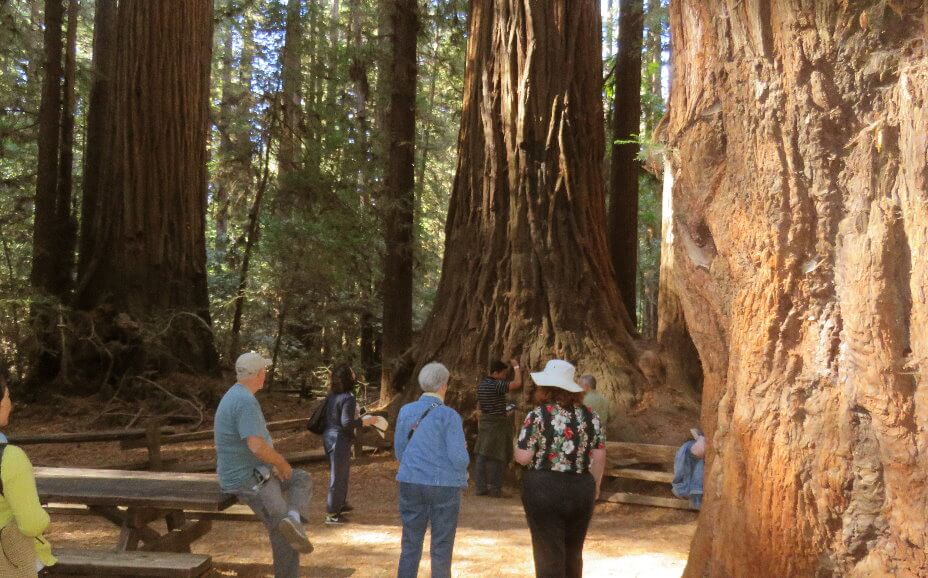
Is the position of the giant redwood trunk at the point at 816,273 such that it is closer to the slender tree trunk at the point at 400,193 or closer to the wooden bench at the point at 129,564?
the wooden bench at the point at 129,564

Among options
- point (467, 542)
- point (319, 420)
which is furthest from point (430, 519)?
point (319, 420)

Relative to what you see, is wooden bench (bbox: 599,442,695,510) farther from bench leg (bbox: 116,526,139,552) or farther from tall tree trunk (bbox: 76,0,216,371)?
tall tree trunk (bbox: 76,0,216,371)

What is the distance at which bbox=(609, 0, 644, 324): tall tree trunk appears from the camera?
1608 centimetres

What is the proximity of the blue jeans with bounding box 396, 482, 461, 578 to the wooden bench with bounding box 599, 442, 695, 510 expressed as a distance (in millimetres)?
4371

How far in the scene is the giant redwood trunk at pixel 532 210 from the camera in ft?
37.6

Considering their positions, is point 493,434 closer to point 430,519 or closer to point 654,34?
point 430,519

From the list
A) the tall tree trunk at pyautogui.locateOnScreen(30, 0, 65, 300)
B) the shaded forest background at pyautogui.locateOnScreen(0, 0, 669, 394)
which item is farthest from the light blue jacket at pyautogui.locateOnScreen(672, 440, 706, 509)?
the tall tree trunk at pyautogui.locateOnScreen(30, 0, 65, 300)

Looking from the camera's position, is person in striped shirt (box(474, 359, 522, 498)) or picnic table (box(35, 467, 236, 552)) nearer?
picnic table (box(35, 467, 236, 552))

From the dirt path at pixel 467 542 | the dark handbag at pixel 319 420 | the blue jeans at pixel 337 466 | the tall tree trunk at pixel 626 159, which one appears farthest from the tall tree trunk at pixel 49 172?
the tall tree trunk at pixel 626 159

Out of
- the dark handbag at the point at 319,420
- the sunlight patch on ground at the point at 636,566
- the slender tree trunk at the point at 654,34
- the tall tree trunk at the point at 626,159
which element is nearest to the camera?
the sunlight patch on ground at the point at 636,566

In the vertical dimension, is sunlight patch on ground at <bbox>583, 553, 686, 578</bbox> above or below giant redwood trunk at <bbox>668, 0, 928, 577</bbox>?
below

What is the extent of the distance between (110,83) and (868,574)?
49.8ft

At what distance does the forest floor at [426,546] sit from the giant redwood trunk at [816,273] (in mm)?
2959

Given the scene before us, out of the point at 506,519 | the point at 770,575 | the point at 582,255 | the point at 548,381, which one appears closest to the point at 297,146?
the point at 582,255
